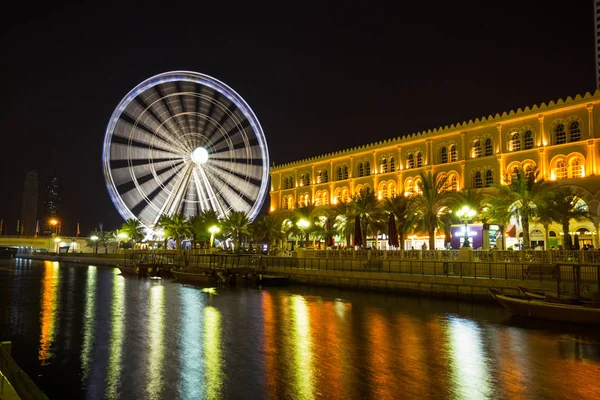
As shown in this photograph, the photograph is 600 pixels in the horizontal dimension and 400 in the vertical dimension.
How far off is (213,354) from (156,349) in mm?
2493

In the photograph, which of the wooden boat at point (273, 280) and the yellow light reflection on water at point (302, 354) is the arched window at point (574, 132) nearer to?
the wooden boat at point (273, 280)

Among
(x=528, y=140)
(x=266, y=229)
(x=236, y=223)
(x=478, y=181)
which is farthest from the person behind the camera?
(x=266, y=229)

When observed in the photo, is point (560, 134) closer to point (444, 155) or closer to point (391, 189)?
point (444, 155)

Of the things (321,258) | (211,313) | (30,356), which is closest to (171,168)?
(321,258)

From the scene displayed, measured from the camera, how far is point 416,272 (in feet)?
110

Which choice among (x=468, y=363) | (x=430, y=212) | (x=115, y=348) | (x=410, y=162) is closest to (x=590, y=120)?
(x=430, y=212)

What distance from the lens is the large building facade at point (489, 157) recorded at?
40750 mm

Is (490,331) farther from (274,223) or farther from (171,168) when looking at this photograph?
(274,223)

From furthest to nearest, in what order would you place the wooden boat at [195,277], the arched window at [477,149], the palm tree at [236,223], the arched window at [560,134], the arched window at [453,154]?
1. the palm tree at [236,223]
2. the arched window at [453,154]
3. the arched window at [477,149]
4. the wooden boat at [195,277]
5. the arched window at [560,134]

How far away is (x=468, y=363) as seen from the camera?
1563 cm

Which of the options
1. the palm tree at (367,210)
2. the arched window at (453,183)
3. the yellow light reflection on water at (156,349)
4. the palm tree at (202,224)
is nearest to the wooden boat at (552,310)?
the yellow light reflection on water at (156,349)

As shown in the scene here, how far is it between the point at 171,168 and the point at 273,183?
24182 mm

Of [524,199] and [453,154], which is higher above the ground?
[453,154]

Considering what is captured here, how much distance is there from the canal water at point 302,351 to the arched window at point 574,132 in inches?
868
